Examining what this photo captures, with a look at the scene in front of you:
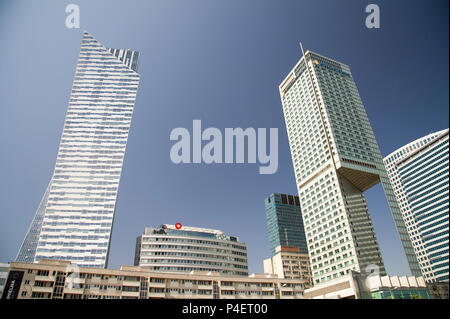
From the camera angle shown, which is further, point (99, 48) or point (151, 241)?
point (99, 48)

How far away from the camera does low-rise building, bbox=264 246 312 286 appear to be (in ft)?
360

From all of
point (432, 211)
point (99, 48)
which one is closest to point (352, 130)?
point (432, 211)

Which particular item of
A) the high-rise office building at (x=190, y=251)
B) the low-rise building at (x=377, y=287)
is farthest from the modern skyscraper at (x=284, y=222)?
the low-rise building at (x=377, y=287)

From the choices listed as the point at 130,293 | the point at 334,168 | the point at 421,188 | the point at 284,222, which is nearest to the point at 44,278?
the point at 130,293

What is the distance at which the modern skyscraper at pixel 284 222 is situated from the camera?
141250 millimetres

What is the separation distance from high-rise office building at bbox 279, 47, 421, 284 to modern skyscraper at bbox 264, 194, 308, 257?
67778 millimetres

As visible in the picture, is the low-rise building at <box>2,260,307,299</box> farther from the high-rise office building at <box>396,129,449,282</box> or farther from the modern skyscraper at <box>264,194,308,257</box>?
the modern skyscraper at <box>264,194,308,257</box>

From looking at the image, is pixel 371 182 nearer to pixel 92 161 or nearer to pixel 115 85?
pixel 92 161

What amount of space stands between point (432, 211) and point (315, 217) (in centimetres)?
5384

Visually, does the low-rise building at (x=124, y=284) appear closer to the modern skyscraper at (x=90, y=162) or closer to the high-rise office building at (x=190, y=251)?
the high-rise office building at (x=190, y=251)

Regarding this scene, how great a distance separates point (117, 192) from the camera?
89.4 m

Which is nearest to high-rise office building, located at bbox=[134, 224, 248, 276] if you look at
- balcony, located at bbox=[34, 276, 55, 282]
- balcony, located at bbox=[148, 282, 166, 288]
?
balcony, located at bbox=[148, 282, 166, 288]

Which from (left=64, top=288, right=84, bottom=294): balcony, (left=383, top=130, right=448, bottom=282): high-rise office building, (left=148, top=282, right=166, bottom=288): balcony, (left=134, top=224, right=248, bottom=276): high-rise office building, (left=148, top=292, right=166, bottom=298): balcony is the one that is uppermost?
(left=383, top=130, right=448, bottom=282): high-rise office building

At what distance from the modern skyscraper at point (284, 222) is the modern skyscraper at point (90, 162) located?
297 feet
